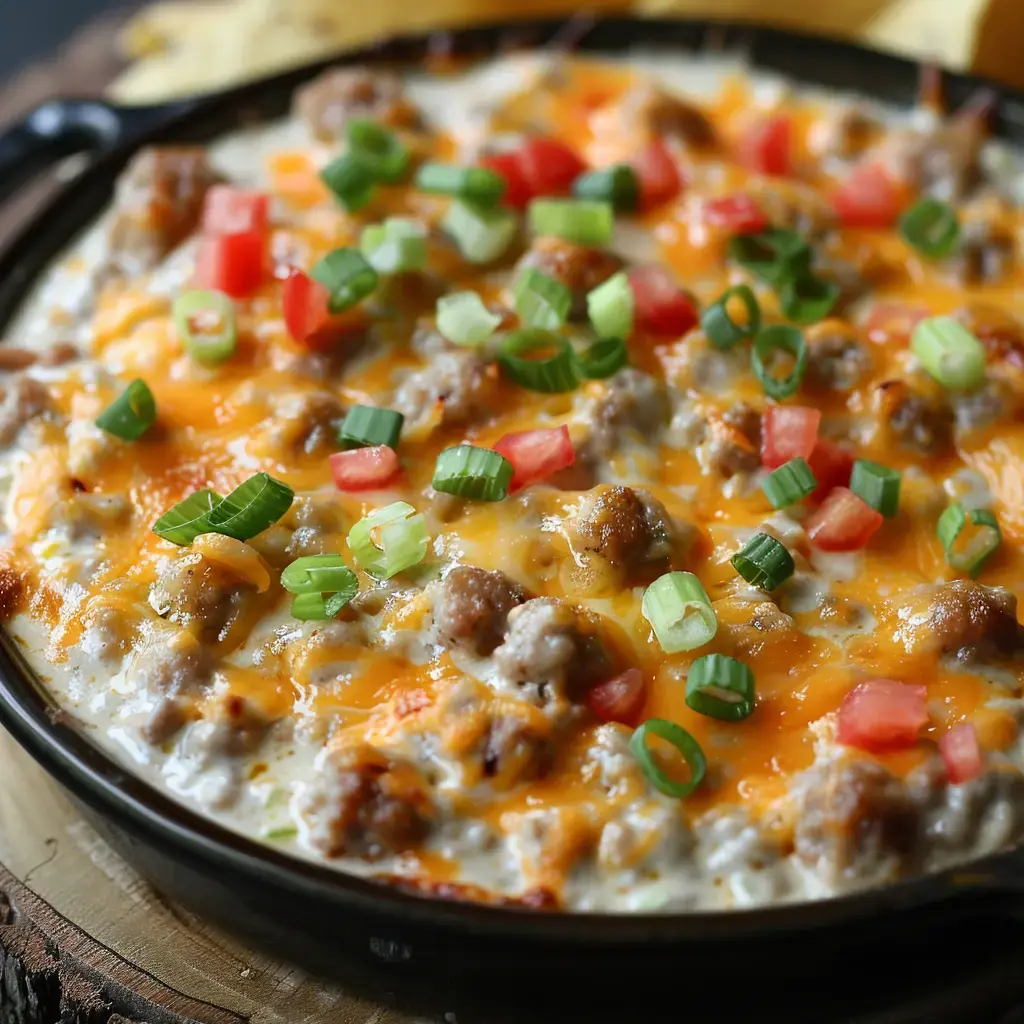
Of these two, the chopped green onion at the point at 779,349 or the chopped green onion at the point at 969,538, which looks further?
the chopped green onion at the point at 779,349

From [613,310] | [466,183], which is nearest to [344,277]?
[466,183]

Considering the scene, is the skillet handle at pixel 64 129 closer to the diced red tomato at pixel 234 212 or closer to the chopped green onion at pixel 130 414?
the diced red tomato at pixel 234 212

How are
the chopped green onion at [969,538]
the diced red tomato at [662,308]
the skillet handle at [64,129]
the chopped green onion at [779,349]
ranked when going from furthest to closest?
the skillet handle at [64,129] → the diced red tomato at [662,308] → the chopped green onion at [779,349] → the chopped green onion at [969,538]

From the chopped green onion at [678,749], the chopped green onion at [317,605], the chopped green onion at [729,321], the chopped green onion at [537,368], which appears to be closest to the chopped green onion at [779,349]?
the chopped green onion at [729,321]

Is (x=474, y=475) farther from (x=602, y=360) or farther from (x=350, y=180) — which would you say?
(x=350, y=180)

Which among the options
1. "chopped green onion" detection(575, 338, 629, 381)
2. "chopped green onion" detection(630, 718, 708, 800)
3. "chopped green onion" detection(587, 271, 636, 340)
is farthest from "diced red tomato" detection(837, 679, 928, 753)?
"chopped green onion" detection(587, 271, 636, 340)

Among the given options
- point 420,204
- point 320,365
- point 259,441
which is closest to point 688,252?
point 420,204
